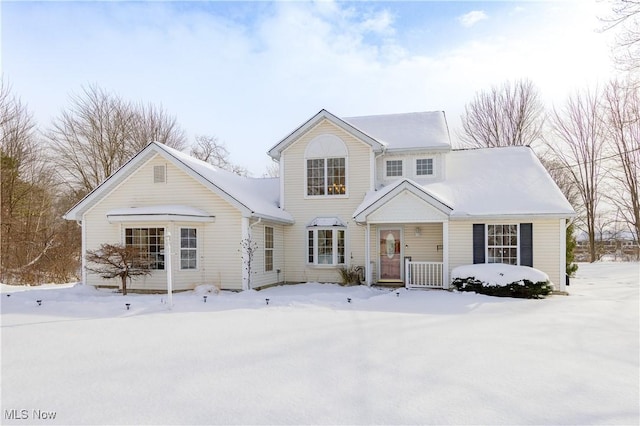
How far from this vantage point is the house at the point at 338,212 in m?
13.1

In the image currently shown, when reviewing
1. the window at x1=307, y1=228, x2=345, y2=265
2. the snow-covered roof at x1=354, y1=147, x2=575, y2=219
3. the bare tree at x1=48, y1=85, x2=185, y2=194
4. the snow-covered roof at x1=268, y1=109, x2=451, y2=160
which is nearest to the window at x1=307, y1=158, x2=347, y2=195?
the snow-covered roof at x1=268, y1=109, x2=451, y2=160

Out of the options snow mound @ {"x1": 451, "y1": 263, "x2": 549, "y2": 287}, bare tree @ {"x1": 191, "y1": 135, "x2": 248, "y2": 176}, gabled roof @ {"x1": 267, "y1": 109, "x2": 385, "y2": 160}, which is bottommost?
snow mound @ {"x1": 451, "y1": 263, "x2": 549, "y2": 287}

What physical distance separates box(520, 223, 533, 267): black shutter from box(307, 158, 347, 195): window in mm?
6296

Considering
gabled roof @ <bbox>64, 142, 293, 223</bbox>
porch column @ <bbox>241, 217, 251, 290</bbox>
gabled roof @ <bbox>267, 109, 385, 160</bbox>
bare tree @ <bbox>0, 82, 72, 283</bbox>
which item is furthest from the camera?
bare tree @ <bbox>0, 82, 72, 283</bbox>

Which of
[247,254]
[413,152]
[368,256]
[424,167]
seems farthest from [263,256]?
[424,167]

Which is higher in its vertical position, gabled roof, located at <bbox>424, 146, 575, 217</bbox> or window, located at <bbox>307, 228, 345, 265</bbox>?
gabled roof, located at <bbox>424, 146, 575, 217</bbox>

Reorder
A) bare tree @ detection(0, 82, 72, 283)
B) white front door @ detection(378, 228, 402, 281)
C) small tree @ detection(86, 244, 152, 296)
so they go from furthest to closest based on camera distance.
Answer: bare tree @ detection(0, 82, 72, 283)
white front door @ detection(378, 228, 402, 281)
small tree @ detection(86, 244, 152, 296)

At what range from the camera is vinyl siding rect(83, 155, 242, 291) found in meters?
13.4

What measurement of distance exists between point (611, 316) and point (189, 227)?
38.3ft

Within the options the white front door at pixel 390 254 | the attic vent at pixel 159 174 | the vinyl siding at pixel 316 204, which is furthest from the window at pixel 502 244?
the attic vent at pixel 159 174

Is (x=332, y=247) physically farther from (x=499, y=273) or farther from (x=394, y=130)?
(x=499, y=273)

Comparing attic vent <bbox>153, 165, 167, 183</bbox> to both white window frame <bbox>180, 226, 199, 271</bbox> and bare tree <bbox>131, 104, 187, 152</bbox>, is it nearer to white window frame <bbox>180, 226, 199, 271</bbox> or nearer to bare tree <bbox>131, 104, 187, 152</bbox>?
white window frame <bbox>180, 226, 199, 271</bbox>

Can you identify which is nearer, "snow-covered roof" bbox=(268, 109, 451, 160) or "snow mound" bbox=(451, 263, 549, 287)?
"snow mound" bbox=(451, 263, 549, 287)

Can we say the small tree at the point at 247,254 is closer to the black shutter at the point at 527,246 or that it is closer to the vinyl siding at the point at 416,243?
the vinyl siding at the point at 416,243
